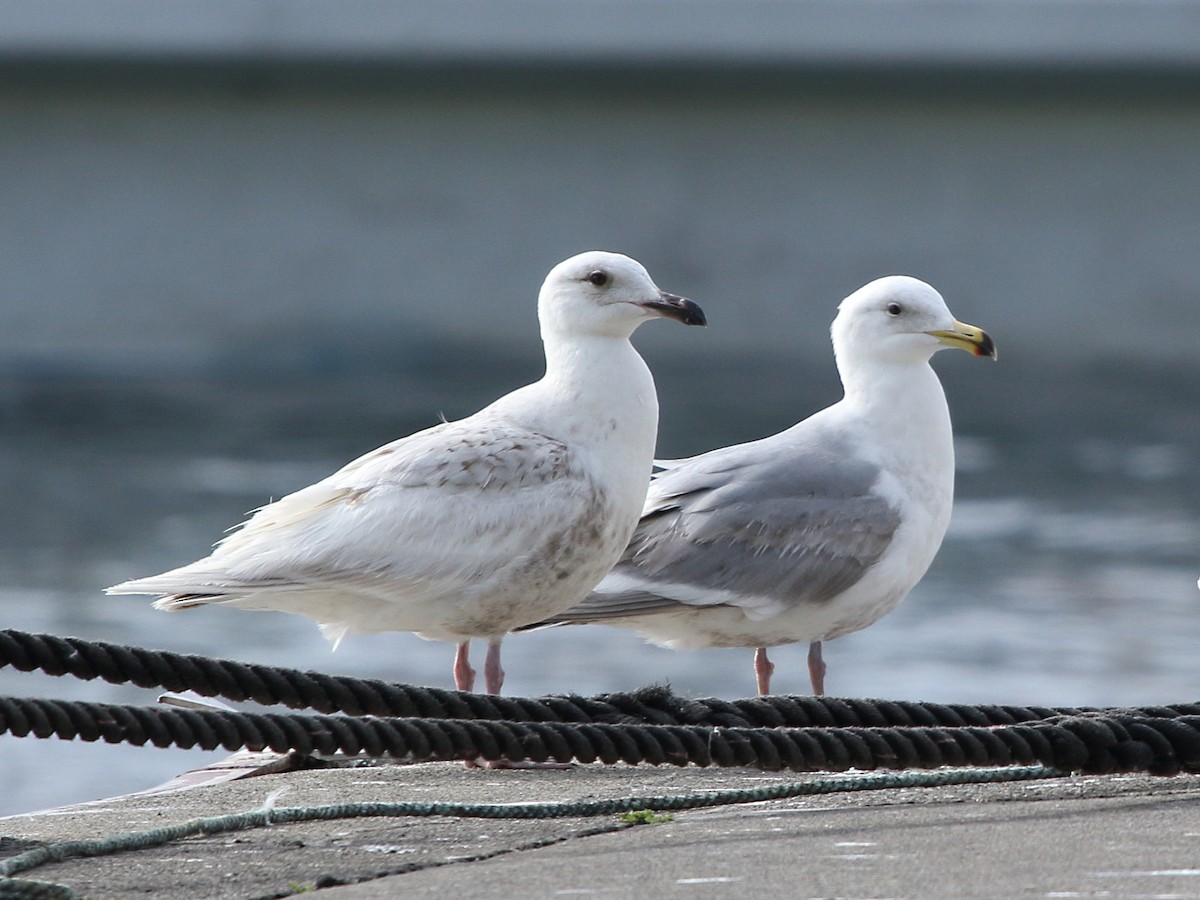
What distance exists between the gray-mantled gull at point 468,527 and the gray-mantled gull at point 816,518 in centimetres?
43

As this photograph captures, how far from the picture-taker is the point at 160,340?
1414cm

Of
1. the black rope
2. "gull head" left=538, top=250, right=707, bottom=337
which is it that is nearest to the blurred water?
"gull head" left=538, top=250, right=707, bottom=337

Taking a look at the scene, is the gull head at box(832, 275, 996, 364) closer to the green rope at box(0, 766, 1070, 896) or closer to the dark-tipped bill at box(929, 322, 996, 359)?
the dark-tipped bill at box(929, 322, 996, 359)

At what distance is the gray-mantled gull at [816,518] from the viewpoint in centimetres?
420

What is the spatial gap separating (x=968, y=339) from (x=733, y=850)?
2.28 meters

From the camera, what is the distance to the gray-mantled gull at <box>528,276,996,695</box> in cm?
420

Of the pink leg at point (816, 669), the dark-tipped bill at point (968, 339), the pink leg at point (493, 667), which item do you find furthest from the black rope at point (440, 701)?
Answer: the dark-tipped bill at point (968, 339)

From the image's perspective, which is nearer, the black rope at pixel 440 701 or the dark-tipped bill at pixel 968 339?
the black rope at pixel 440 701

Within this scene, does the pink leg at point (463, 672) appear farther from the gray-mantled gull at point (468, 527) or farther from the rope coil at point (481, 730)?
the rope coil at point (481, 730)

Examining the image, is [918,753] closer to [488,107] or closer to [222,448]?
[222,448]

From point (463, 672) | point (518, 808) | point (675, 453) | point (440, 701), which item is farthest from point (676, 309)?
point (675, 453)

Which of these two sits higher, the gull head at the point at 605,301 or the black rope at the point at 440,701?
the gull head at the point at 605,301

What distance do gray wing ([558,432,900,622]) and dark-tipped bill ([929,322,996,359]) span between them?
390 millimetres

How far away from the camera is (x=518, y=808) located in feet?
9.07
